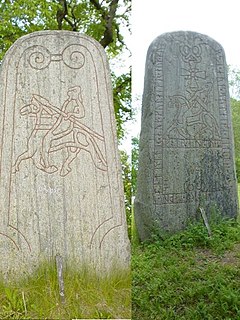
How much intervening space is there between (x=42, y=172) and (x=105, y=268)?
862 mm

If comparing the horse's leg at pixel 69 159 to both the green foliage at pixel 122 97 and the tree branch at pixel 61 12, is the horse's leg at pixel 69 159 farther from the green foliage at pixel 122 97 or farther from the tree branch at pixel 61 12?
the tree branch at pixel 61 12

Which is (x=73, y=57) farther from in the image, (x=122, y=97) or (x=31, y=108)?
(x=122, y=97)

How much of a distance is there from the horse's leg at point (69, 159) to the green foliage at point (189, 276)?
1035 millimetres

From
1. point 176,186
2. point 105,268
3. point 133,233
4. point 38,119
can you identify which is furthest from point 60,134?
point 133,233

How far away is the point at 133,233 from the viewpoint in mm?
5164

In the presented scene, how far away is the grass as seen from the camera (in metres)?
2.83

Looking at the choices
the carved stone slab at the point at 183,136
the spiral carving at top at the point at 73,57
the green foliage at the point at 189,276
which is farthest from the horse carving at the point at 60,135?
the carved stone slab at the point at 183,136

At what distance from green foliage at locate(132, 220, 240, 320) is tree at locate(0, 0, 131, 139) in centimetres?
362

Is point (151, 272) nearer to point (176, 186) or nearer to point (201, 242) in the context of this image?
point (201, 242)

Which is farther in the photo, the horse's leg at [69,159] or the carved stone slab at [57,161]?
the horse's leg at [69,159]

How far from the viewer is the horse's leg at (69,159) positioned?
3.34 metres

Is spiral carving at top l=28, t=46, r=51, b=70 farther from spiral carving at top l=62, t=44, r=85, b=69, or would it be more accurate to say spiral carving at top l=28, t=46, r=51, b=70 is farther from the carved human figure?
the carved human figure

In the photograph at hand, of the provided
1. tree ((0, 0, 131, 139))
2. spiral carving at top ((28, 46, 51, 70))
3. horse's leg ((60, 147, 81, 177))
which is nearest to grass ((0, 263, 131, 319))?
horse's leg ((60, 147, 81, 177))

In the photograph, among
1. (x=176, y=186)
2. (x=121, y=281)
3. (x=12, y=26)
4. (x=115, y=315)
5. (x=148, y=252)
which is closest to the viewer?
(x=115, y=315)
